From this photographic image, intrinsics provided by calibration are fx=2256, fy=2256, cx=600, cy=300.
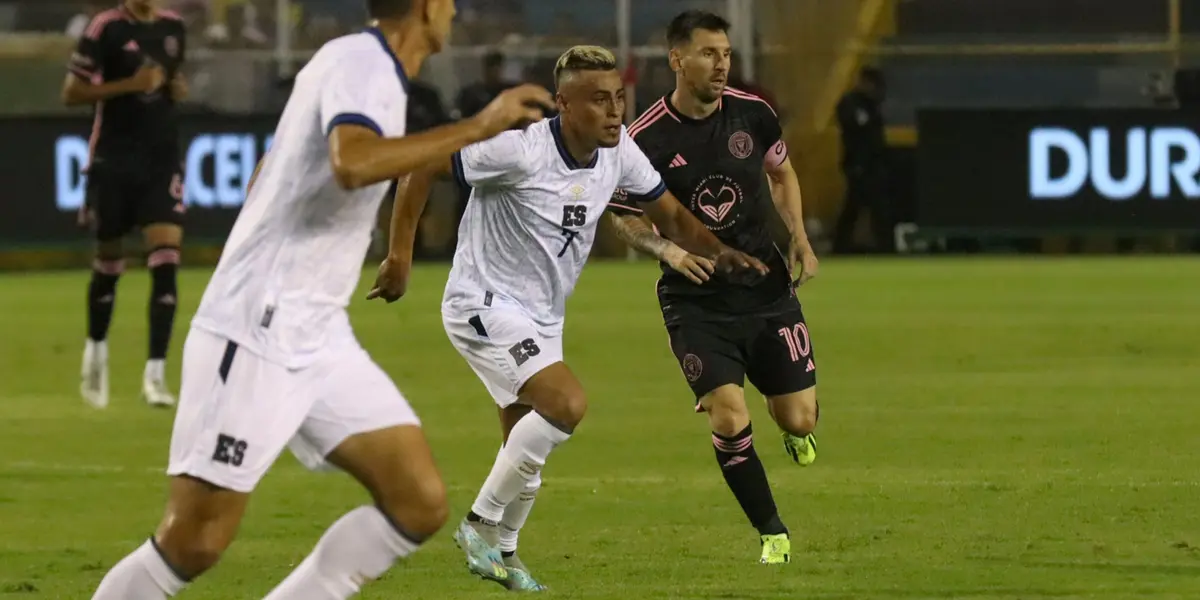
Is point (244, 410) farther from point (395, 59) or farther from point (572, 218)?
point (572, 218)

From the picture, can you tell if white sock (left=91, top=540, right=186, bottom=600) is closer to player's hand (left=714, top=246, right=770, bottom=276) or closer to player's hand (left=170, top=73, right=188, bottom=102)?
player's hand (left=714, top=246, right=770, bottom=276)

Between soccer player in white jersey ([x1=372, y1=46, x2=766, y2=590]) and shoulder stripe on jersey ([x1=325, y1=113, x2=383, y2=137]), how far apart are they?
2216 millimetres

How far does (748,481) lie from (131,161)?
6.07 m

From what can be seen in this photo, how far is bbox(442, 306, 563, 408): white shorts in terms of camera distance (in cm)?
774

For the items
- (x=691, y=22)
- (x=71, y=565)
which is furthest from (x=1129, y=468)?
(x=71, y=565)

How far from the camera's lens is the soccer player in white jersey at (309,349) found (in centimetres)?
545

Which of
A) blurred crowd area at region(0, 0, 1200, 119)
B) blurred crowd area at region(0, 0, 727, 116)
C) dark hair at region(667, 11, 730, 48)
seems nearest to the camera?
dark hair at region(667, 11, 730, 48)

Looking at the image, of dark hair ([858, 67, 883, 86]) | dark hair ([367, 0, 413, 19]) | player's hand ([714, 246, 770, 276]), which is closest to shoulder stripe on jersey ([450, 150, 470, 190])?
player's hand ([714, 246, 770, 276])

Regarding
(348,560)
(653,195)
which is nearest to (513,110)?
(348,560)

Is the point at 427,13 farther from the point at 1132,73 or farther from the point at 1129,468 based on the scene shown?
the point at 1132,73

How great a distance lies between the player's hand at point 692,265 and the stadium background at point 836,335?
1.04m

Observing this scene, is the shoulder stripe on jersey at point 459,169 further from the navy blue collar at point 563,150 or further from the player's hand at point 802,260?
the player's hand at point 802,260

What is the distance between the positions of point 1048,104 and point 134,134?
1444 centimetres

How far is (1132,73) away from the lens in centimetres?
2538
